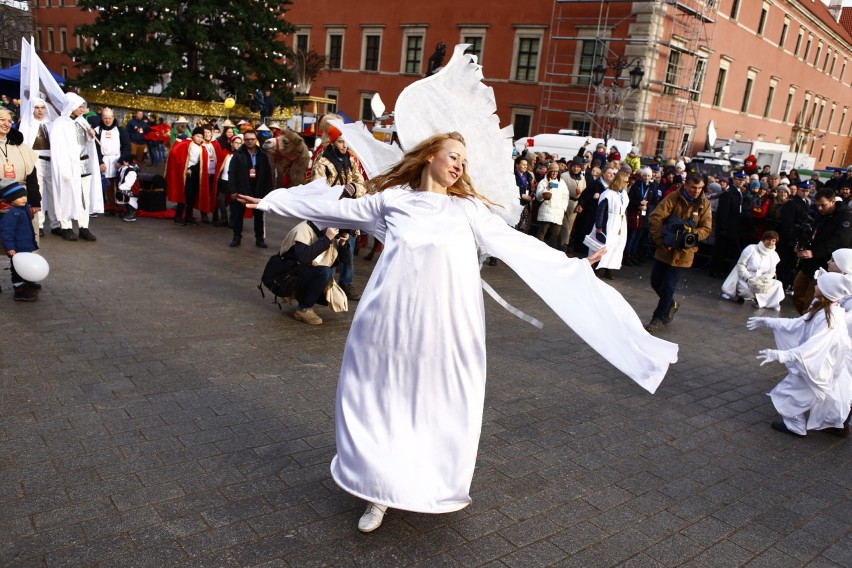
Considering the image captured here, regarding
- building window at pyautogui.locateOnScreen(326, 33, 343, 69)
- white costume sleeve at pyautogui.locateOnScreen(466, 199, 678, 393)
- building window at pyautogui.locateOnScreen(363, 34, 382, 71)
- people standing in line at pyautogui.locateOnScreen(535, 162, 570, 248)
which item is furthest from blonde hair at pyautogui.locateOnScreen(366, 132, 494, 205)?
building window at pyautogui.locateOnScreen(326, 33, 343, 69)

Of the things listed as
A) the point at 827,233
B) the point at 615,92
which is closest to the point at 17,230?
the point at 827,233

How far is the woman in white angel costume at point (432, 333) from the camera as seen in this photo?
A: 3.33m

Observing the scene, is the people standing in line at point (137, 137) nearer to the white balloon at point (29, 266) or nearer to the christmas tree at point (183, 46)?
the christmas tree at point (183, 46)

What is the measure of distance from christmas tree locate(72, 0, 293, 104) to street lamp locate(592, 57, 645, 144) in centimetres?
1382

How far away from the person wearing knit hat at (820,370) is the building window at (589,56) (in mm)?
28260

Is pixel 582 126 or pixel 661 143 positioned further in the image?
pixel 661 143

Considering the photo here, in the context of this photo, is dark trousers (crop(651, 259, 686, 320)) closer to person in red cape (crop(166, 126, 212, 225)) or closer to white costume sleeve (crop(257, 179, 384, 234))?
white costume sleeve (crop(257, 179, 384, 234))

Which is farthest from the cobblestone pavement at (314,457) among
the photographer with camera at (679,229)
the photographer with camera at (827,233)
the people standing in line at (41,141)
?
the people standing in line at (41,141)

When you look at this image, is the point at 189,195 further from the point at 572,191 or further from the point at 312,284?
the point at 572,191

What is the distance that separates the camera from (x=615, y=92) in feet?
98.2

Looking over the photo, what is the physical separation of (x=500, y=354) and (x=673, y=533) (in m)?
3.05

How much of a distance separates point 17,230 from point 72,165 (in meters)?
3.17

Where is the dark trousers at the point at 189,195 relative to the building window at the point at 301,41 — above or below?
below

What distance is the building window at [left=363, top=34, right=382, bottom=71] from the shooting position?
40375mm
